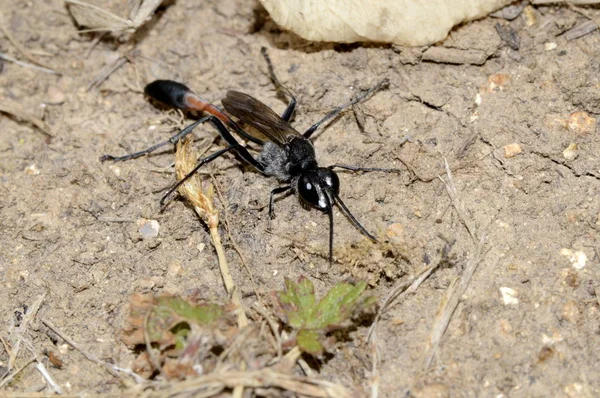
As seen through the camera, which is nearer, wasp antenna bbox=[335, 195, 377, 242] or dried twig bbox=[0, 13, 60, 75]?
wasp antenna bbox=[335, 195, 377, 242]

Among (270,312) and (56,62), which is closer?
(270,312)

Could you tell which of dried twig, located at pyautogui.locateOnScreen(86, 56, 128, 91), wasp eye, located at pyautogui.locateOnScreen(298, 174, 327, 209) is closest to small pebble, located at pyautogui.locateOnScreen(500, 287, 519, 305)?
wasp eye, located at pyautogui.locateOnScreen(298, 174, 327, 209)

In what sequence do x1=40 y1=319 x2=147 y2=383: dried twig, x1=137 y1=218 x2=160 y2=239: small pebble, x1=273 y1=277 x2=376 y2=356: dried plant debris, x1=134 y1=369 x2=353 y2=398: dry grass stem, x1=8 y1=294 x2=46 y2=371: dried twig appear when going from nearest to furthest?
x1=134 y1=369 x2=353 y2=398: dry grass stem < x1=273 y1=277 x2=376 y2=356: dried plant debris < x1=40 y1=319 x2=147 y2=383: dried twig < x1=8 y1=294 x2=46 y2=371: dried twig < x1=137 y1=218 x2=160 y2=239: small pebble

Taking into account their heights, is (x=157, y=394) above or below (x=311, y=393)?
below

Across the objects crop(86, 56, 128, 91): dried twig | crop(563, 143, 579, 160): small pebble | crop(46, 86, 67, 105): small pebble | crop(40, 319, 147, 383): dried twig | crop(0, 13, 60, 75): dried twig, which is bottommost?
crop(40, 319, 147, 383): dried twig

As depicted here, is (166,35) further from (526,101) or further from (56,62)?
(526,101)

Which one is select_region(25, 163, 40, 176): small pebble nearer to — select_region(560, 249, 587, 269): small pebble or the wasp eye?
the wasp eye

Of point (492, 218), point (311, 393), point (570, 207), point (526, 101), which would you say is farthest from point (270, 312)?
point (526, 101)

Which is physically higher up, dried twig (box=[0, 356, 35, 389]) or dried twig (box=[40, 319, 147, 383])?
dried twig (box=[40, 319, 147, 383])
